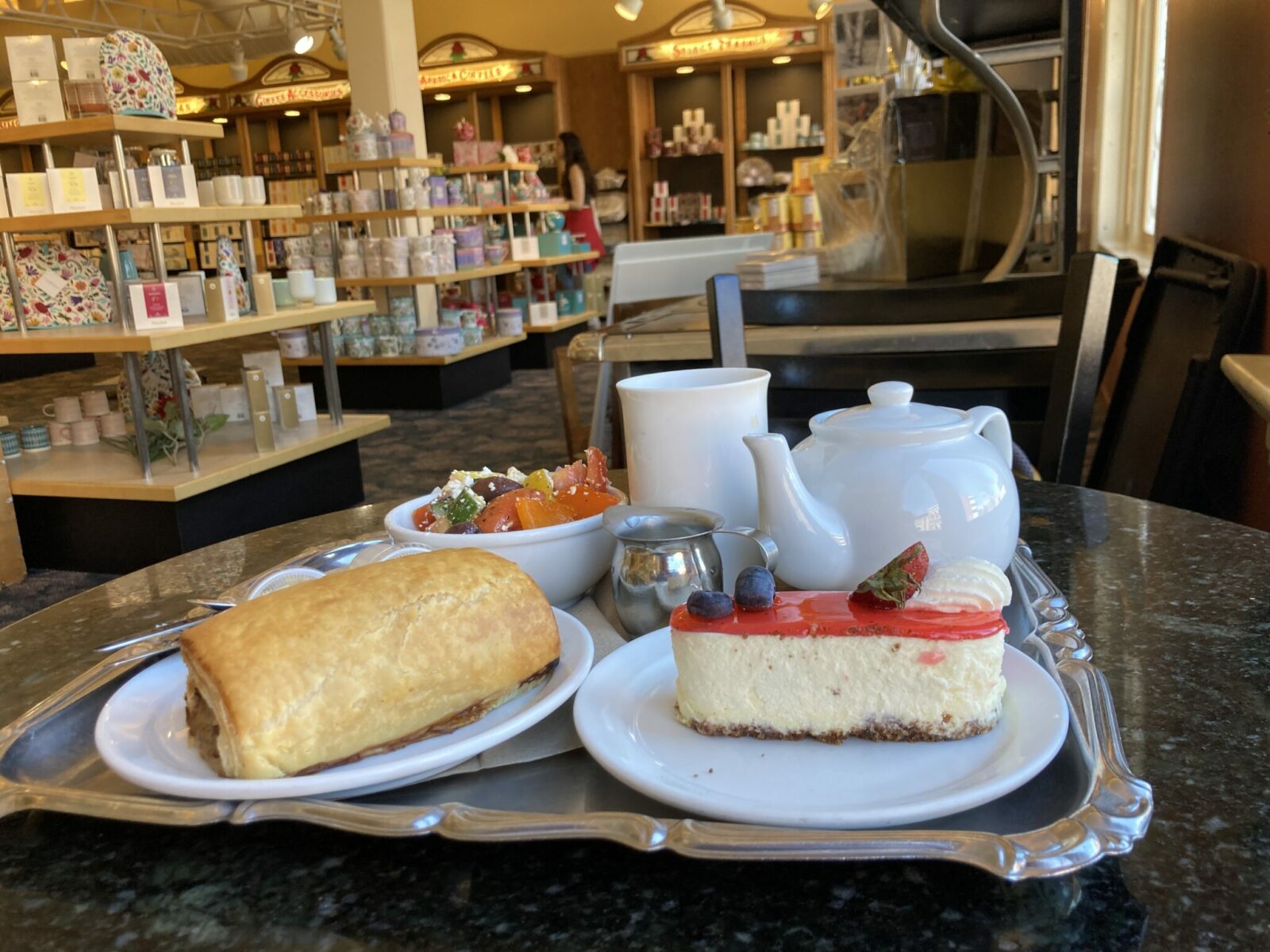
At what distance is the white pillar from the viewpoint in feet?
23.2

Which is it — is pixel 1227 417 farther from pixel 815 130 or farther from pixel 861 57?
pixel 815 130

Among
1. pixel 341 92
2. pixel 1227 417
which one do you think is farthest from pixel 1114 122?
pixel 341 92

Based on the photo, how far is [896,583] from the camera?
66cm

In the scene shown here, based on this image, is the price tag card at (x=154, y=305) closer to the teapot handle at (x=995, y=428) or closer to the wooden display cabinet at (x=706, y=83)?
the teapot handle at (x=995, y=428)

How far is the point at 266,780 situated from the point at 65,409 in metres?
4.00

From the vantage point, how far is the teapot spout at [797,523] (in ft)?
2.72

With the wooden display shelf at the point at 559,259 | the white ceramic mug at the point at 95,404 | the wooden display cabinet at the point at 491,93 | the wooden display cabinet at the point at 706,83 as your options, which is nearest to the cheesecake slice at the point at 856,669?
the white ceramic mug at the point at 95,404

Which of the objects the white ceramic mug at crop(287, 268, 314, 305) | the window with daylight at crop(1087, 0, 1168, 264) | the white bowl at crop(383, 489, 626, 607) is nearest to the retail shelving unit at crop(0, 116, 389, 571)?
the white ceramic mug at crop(287, 268, 314, 305)

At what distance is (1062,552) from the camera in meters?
1.10

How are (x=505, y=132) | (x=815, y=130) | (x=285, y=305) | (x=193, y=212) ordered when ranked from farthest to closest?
1. (x=505, y=132)
2. (x=815, y=130)
3. (x=285, y=305)
4. (x=193, y=212)

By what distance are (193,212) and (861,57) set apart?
285cm

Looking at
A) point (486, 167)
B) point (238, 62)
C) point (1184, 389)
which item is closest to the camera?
point (1184, 389)

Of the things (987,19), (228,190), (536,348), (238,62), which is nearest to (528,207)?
(536,348)

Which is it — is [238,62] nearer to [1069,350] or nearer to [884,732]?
[1069,350]
